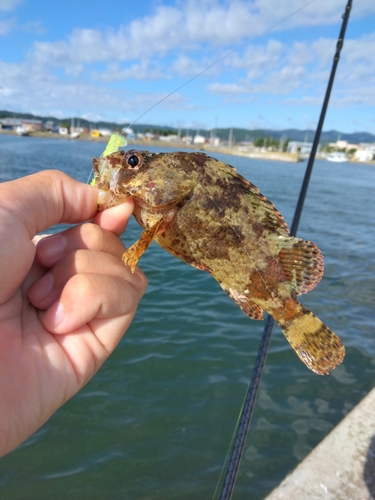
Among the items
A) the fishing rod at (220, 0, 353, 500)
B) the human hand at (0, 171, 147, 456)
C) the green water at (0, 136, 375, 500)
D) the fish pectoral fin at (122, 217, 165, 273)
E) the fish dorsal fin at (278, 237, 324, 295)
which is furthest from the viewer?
the green water at (0, 136, 375, 500)

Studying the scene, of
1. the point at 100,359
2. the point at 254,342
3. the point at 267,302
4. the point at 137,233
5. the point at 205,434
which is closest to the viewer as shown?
the point at 100,359

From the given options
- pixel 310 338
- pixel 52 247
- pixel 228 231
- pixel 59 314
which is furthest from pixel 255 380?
pixel 52 247

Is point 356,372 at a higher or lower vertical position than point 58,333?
lower

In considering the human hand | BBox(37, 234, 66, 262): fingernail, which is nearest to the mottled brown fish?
the human hand

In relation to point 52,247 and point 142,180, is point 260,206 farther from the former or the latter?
point 52,247

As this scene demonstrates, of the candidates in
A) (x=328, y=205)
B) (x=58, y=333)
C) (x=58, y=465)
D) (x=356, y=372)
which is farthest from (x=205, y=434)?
(x=328, y=205)

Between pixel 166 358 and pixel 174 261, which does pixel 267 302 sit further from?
pixel 174 261

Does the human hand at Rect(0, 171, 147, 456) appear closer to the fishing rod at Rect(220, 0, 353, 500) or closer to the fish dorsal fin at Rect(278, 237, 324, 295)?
the fish dorsal fin at Rect(278, 237, 324, 295)

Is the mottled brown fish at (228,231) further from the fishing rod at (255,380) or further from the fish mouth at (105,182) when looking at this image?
the fishing rod at (255,380)
